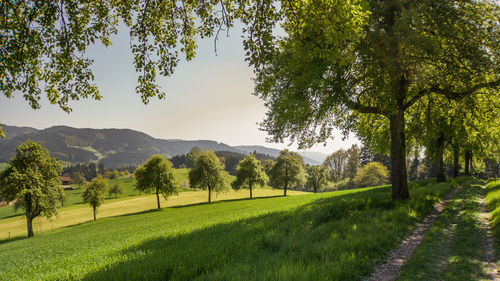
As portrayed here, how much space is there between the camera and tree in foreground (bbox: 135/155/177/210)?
52.0 meters

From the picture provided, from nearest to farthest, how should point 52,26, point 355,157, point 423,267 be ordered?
point 423,267, point 52,26, point 355,157

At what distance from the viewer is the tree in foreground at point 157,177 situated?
171 ft

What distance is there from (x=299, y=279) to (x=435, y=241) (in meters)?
5.76

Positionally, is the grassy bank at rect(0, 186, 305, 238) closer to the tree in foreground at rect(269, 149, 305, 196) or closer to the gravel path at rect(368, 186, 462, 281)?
the tree in foreground at rect(269, 149, 305, 196)

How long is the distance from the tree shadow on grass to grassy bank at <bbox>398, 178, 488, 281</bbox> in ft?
2.48

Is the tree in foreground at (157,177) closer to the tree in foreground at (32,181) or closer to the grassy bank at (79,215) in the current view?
the grassy bank at (79,215)

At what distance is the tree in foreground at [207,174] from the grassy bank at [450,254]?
50.2 metres

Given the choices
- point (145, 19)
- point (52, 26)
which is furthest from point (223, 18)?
point (52, 26)

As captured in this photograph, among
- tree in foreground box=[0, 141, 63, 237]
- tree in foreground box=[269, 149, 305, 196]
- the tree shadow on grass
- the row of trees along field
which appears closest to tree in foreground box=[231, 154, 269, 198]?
tree in foreground box=[269, 149, 305, 196]

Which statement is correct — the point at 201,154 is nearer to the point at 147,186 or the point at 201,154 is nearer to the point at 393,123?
the point at 147,186

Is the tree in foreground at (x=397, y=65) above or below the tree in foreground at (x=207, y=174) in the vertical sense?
above

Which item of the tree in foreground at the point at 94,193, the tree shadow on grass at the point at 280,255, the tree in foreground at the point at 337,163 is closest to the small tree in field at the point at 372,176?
the tree in foreground at the point at 337,163

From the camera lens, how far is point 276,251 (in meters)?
7.00

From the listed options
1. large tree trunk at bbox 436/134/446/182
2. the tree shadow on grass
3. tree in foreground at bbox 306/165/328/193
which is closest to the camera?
the tree shadow on grass
